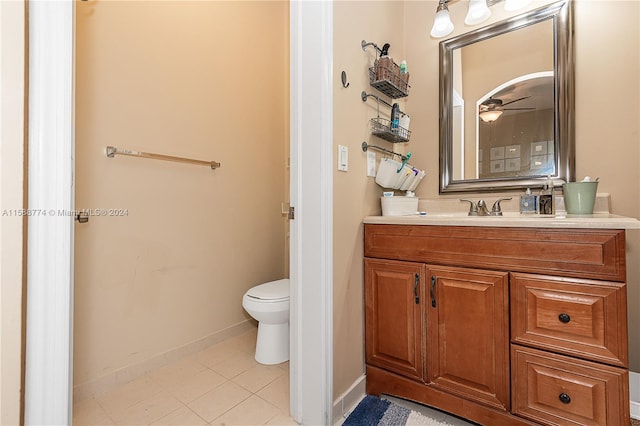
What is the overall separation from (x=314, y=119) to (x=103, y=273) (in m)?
1.33

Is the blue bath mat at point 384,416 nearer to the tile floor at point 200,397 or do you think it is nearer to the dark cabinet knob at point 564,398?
the tile floor at point 200,397

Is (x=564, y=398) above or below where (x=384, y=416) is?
above

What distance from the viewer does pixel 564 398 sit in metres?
0.99

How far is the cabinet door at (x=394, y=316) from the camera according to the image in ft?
4.24

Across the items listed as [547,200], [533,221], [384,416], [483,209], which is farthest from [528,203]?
[384,416]

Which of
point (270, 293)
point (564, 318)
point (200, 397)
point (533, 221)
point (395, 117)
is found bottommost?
point (200, 397)

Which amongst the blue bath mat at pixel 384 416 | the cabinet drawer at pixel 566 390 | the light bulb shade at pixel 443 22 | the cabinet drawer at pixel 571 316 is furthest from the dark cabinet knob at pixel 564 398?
the light bulb shade at pixel 443 22

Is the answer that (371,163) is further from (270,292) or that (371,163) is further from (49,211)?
(49,211)

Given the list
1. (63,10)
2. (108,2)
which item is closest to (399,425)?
(63,10)

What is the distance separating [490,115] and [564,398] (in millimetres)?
1343

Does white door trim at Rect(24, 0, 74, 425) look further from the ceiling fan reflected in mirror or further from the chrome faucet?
the ceiling fan reflected in mirror

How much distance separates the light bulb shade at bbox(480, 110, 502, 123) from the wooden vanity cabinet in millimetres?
821

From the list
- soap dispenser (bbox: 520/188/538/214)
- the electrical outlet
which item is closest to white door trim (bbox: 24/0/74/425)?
the electrical outlet

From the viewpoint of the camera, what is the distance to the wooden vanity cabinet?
937mm
